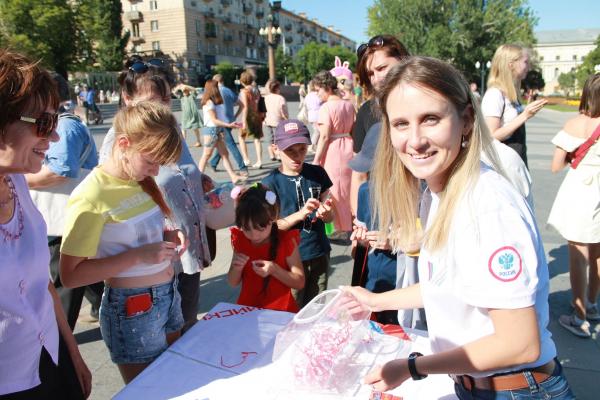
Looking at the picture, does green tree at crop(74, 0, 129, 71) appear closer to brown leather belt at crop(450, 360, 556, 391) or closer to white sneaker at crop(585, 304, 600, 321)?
white sneaker at crop(585, 304, 600, 321)

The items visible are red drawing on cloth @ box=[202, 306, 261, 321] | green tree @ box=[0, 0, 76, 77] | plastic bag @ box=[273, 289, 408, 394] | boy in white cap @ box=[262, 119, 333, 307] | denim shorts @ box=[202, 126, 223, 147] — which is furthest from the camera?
green tree @ box=[0, 0, 76, 77]

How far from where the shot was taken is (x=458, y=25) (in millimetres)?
43594

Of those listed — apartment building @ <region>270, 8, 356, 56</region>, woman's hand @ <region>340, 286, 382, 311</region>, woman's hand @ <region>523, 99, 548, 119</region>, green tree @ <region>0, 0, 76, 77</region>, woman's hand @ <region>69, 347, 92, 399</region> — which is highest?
apartment building @ <region>270, 8, 356, 56</region>

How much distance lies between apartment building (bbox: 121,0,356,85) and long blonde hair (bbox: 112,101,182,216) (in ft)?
164

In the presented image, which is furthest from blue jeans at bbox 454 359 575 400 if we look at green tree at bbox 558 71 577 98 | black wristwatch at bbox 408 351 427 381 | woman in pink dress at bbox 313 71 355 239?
green tree at bbox 558 71 577 98

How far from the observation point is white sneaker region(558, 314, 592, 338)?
9.97 feet

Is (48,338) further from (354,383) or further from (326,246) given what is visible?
(326,246)

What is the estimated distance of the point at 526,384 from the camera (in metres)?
1.21

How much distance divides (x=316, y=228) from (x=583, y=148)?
2001 millimetres

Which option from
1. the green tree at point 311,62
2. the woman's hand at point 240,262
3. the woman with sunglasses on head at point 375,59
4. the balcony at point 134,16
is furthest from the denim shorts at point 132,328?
the green tree at point 311,62

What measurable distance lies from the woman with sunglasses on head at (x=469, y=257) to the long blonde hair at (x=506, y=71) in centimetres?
272

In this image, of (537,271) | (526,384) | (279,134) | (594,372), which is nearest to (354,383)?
(526,384)

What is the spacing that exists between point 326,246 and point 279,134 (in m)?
0.82

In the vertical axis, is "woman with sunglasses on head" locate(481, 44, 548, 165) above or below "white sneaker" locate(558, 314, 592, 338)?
above
